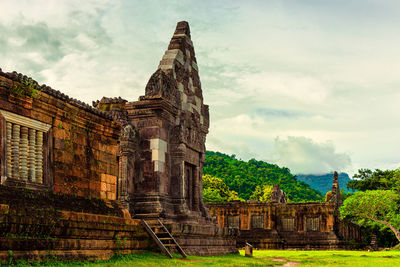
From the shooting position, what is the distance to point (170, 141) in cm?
2475

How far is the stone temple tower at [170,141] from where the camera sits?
76.9ft

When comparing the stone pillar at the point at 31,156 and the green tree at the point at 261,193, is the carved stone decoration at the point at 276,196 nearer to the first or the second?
the green tree at the point at 261,193

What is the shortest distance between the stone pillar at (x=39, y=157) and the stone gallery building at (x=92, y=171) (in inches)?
0.9

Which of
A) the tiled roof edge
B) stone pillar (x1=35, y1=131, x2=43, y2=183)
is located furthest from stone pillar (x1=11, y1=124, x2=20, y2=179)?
the tiled roof edge

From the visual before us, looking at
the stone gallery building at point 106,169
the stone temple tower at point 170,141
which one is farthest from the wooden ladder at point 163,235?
the stone temple tower at point 170,141

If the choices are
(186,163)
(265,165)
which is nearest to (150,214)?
(186,163)

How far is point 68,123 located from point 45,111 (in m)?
1.01

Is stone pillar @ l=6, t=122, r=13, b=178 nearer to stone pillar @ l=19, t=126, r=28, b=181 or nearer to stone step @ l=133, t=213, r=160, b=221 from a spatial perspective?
stone pillar @ l=19, t=126, r=28, b=181

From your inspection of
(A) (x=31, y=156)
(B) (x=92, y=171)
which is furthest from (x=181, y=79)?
(A) (x=31, y=156)

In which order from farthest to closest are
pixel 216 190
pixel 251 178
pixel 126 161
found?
pixel 251 178, pixel 216 190, pixel 126 161

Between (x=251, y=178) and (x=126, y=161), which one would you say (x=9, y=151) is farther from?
(x=251, y=178)

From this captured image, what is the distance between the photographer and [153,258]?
15.4m

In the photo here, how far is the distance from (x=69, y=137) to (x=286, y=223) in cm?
4186

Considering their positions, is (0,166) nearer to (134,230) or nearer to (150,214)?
(134,230)
